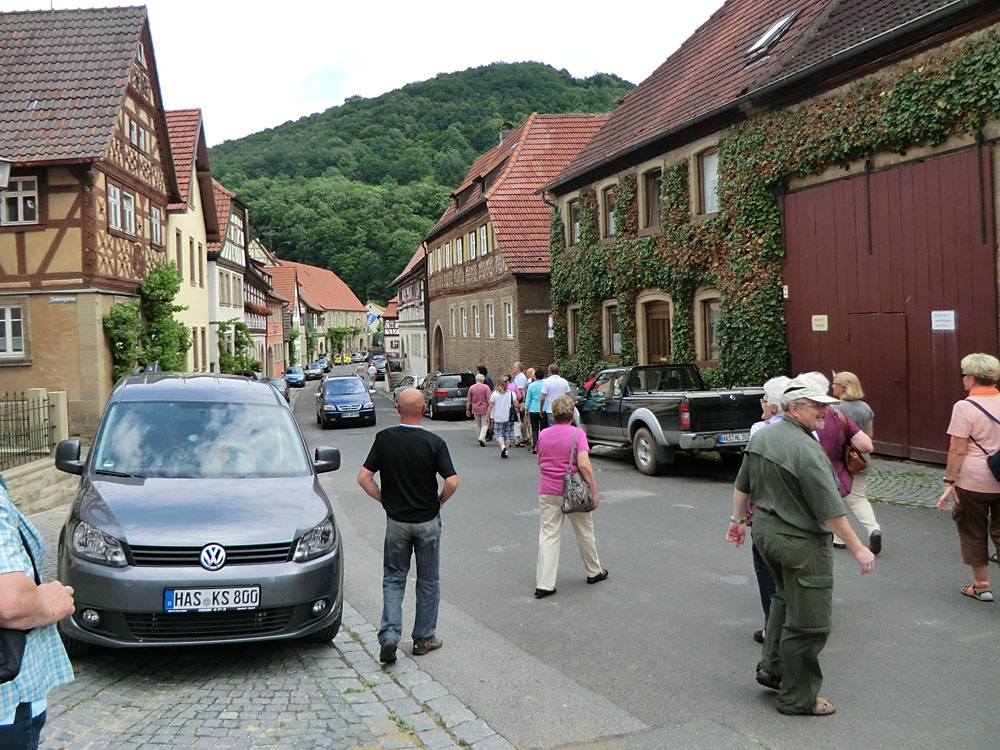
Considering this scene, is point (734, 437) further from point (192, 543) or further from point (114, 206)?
point (114, 206)

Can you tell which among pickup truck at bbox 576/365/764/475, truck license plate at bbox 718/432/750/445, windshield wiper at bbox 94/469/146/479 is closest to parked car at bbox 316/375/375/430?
pickup truck at bbox 576/365/764/475

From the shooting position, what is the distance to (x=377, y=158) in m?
89.6

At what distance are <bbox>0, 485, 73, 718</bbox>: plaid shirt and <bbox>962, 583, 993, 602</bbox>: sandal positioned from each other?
625 centimetres

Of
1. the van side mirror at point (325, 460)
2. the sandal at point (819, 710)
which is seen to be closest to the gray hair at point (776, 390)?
the sandal at point (819, 710)

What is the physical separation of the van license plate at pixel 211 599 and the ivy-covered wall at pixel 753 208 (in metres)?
11.6

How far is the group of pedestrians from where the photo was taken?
1661 centimetres

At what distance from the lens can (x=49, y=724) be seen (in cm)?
452

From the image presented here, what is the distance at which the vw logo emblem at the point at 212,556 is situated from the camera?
5219mm

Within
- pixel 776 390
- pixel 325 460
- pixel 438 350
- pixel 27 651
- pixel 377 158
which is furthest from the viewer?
Result: pixel 377 158

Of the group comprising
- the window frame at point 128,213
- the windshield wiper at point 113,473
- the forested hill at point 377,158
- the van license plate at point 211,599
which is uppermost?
the forested hill at point 377,158

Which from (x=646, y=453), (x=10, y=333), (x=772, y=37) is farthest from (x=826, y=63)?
(x=10, y=333)

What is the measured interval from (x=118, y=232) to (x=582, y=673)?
20850mm

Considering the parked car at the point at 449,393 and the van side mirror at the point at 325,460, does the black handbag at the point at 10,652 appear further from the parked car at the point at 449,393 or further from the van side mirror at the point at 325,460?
the parked car at the point at 449,393

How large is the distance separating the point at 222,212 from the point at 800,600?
42.0 m
